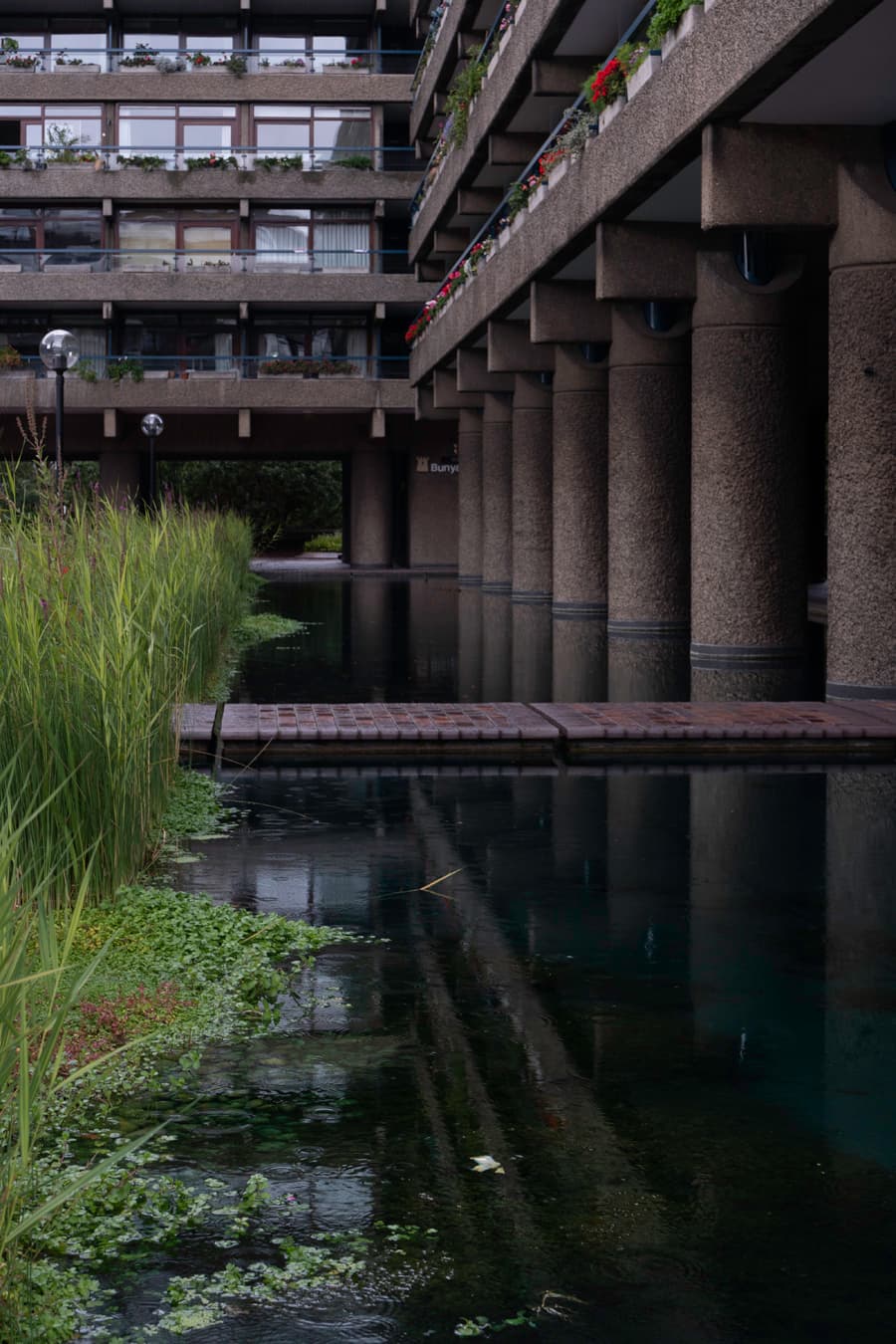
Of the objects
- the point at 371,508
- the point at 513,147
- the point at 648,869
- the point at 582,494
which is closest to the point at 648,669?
the point at 582,494

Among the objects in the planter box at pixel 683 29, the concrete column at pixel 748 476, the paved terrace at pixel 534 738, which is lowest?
the paved terrace at pixel 534 738

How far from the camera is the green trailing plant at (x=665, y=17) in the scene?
16.6m

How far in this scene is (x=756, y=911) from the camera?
7605mm

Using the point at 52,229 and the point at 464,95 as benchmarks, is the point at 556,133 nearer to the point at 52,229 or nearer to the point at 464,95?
the point at 464,95

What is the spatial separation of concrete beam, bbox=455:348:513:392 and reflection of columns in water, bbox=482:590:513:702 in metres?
4.45

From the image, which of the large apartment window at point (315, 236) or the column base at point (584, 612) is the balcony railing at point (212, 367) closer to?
the large apartment window at point (315, 236)

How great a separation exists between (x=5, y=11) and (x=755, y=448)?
45.2 m

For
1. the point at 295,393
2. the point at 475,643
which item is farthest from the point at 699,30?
the point at 295,393

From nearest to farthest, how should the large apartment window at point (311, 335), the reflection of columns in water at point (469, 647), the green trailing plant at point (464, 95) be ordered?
the reflection of columns in water at point (469, 647) → the green trailing plant at point (464, 95) → the large apartment window at point (311, 335)

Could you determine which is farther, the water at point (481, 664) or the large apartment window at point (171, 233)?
the large apartment window at point (171, 233)

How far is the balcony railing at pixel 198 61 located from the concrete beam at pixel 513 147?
2432 centimetres

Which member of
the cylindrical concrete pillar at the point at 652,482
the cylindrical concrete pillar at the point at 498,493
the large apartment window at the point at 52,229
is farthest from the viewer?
the large apartment window at the point at 52,229

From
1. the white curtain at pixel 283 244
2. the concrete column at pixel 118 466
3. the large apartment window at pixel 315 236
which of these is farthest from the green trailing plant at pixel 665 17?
the concrete column at pixel 118 466

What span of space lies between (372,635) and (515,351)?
8.36 metres
